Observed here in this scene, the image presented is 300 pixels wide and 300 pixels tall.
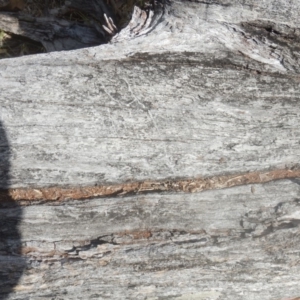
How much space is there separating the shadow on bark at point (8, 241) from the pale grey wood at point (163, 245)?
0.03 m

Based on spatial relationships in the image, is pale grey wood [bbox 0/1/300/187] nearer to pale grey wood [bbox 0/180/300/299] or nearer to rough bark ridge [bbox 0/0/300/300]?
rough bark ridge [bbox 0/0/300/300]

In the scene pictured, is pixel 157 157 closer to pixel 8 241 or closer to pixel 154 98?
pixel 154 98

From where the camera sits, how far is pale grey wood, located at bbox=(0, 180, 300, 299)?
2.69 m

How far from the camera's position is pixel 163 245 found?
2.72 metres

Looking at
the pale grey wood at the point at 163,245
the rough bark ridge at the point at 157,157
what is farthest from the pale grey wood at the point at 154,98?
the pale grey wood at the point at 163,245

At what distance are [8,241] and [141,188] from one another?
729 millimetres

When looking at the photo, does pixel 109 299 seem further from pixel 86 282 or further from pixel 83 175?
pixel 83 175

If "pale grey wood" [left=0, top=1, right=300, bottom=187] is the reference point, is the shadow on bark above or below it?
below

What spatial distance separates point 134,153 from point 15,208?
67cm

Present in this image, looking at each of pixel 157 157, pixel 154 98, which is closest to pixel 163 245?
pixel 157 157

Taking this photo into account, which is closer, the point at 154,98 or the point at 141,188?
the point at 154,98

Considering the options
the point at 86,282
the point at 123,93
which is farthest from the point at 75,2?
the point at 86,282

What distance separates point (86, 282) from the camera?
2.70 meters

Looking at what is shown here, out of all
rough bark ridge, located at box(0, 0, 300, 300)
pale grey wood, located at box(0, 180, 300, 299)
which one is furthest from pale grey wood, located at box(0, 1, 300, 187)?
pale grey wood, located at box(0, 180, 300, 299)
